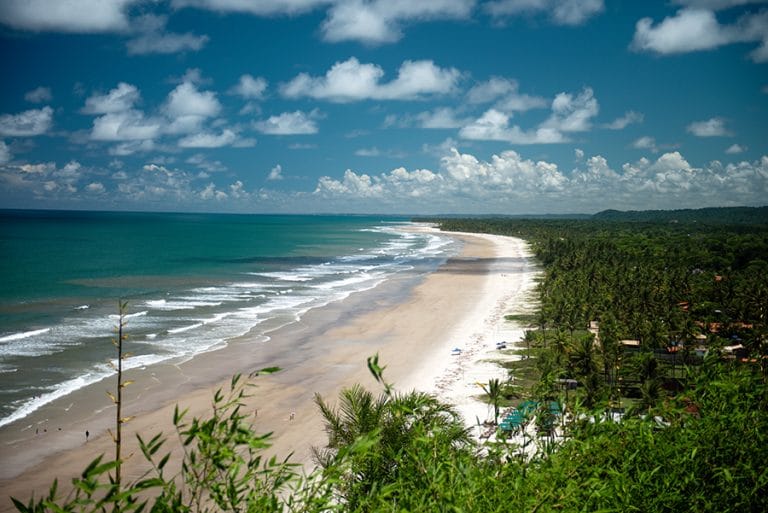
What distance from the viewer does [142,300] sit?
182 feet

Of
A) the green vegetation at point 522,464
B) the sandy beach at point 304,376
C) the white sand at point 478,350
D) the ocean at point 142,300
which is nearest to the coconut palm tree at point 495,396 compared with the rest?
→ the green vegetation at point 522,464

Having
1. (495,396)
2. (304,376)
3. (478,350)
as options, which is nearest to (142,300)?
(304,376)

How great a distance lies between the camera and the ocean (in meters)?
33.7

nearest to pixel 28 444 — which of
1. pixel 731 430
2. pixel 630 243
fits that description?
pixel 731 430

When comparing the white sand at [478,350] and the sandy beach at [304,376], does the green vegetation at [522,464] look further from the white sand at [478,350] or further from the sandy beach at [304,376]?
the white sand at [478,350]

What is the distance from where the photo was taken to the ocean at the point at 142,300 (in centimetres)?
3369

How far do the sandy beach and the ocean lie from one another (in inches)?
97.6

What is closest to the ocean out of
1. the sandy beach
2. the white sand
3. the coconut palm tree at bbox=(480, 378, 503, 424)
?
the sandy beach

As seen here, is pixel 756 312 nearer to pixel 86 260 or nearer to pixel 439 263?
pixel 439 263

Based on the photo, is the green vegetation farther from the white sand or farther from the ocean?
the ocean

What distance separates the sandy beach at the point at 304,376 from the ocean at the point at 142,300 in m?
2.48

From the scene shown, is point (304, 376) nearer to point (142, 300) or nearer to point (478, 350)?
point (478, 350)

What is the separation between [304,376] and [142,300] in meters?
28.5

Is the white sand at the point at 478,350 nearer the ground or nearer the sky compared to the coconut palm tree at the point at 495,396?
nearer the ground
